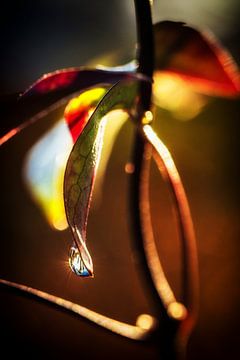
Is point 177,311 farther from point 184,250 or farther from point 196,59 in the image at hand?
point 196,59

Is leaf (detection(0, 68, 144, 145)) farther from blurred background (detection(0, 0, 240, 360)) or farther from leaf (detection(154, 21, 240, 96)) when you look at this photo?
blurred background (detection(0, 0, 240, 360))

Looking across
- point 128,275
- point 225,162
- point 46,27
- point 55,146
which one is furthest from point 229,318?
point 46,27

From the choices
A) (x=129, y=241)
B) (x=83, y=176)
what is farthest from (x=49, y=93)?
(x=129, y=241)

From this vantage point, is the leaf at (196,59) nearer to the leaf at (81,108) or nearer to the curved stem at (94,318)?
the leaf at (81,108)

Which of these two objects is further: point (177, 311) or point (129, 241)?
→ point (129, 241)

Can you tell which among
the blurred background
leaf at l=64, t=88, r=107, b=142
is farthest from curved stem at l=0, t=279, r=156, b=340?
the blurred background

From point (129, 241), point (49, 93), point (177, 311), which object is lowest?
point (129, 241)

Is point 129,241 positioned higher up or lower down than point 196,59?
lower down
